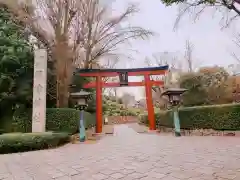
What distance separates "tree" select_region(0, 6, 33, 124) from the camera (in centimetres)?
969

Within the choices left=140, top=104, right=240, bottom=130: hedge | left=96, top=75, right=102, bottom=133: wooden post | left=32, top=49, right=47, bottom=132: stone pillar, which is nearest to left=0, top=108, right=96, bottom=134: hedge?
left=32, top=49, right=47, bottom=132: stone pillar

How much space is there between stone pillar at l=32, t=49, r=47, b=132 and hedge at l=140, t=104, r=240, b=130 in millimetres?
8044

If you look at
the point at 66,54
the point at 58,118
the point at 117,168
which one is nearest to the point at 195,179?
the point at 117,168

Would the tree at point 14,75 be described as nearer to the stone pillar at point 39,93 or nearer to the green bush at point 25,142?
the stone pillar at point 39,93

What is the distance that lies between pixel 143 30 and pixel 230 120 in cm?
852

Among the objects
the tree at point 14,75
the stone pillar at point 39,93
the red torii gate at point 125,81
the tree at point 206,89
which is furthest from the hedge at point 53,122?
the tree at point 206,89

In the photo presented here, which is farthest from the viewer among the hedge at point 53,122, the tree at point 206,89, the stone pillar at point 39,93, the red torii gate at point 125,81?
the tree at point 206,89

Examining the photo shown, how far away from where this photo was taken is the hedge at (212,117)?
Result: 9492mm

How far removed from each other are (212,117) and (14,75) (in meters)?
10.6

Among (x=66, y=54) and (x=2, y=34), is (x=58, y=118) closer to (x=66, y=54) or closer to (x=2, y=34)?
(x=66, y=54)

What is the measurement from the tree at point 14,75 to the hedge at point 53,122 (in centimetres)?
68

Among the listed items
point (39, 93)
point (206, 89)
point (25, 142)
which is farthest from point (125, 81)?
point (25, 142)

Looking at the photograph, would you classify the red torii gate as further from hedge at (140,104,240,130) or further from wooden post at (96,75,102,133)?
hedge at (140,104,240,130)

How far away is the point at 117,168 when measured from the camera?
4.21 m
